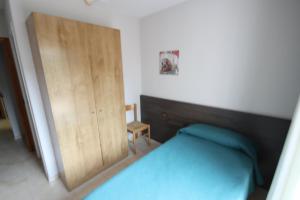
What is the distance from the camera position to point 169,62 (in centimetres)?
238

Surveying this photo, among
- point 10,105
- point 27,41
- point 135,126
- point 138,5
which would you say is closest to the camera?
point 27,41

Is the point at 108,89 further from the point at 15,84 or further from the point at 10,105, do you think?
the point at 10,105

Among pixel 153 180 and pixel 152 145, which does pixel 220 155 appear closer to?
pixel 153 180

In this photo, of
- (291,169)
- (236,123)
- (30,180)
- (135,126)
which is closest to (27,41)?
(30,180)

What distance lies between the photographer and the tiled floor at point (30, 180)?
1.75 m

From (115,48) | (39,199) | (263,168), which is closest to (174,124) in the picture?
(263,168)

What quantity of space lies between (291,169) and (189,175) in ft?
2.47

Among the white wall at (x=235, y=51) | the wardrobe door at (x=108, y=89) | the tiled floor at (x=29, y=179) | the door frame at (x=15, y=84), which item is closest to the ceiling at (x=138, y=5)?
the white wall at (x=235, y=51)

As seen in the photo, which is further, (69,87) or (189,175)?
(69,87)

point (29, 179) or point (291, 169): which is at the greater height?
point (291, 169)

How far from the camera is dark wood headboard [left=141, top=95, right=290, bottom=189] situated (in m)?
1.57

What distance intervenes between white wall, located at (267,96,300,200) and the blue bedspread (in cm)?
37

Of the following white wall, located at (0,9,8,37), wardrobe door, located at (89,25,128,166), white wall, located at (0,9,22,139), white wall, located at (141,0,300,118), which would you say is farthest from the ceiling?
white wall, located at (0,9,22,139)

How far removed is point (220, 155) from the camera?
155 cm
